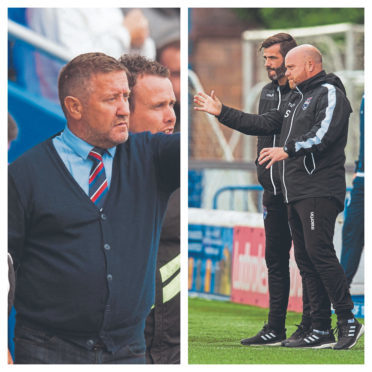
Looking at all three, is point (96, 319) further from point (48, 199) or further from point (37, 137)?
point (37, 137)

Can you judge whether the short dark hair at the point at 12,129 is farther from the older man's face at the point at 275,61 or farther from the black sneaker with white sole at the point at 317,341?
the black sneaker with white sole at the point at 317,341

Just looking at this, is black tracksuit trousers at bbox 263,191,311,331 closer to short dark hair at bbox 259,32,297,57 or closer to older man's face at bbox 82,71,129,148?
short dark hair at bbox 259,32,297,57

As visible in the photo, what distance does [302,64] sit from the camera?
18.4 ft

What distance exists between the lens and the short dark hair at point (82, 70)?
521 centimetres

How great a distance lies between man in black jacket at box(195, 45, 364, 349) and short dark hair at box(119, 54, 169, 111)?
0.85 feet

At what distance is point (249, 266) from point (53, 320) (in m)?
3.48

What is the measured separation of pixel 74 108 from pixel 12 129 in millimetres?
344

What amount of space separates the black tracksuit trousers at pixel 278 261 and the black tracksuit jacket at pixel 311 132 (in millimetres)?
180

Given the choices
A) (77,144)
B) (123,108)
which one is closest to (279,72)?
(123,108)

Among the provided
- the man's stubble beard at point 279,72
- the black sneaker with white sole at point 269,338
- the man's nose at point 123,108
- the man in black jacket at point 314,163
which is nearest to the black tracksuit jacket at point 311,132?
the man in black jacket at point 314,163

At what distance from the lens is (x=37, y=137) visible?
525 cm

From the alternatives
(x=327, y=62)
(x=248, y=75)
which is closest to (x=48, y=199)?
(x=327, y=62)

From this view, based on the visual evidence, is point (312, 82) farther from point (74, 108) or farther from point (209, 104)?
point (74, 108)

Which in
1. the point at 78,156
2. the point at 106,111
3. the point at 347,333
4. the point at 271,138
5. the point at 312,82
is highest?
the point at 312,82
